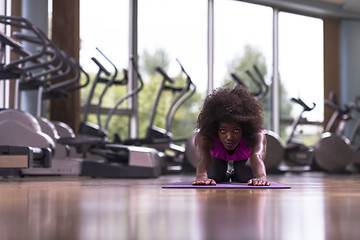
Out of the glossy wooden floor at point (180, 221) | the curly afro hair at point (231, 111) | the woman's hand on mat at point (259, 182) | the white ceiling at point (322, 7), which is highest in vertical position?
the white ceiling at point (322, 7)

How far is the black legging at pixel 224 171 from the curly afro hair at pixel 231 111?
24 cm

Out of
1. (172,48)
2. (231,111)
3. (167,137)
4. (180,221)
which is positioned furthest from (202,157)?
(172,48)

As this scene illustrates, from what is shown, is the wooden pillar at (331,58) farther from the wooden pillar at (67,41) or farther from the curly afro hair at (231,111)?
the curly afro hair at (231,111)

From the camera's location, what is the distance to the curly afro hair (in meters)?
2.51

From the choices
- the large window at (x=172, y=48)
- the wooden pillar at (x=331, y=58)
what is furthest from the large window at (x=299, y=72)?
the large window at (x=172, y=48)

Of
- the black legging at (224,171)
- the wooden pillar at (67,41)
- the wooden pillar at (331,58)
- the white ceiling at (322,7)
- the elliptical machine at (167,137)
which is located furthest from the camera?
the wooden pillar at (331,58)

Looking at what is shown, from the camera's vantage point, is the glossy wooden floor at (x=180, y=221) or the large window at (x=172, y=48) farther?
the large window at (x=172, y=48)

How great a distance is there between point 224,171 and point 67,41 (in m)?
3.77

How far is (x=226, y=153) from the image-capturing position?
8.92 ft

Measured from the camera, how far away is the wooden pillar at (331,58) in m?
8.96

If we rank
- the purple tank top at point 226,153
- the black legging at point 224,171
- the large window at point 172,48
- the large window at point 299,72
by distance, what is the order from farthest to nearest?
the large window at point 299,72 → the large window at point 172,48 → the black legging at point 224,171 → the purple tank top at point 226,153

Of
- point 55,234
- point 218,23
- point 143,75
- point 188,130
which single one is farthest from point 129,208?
point 218,23

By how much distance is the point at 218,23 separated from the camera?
7.99 m

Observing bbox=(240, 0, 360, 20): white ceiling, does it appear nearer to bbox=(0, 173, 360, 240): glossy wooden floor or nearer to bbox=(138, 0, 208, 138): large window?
bbox=(138, 0, 208, 138): large window
